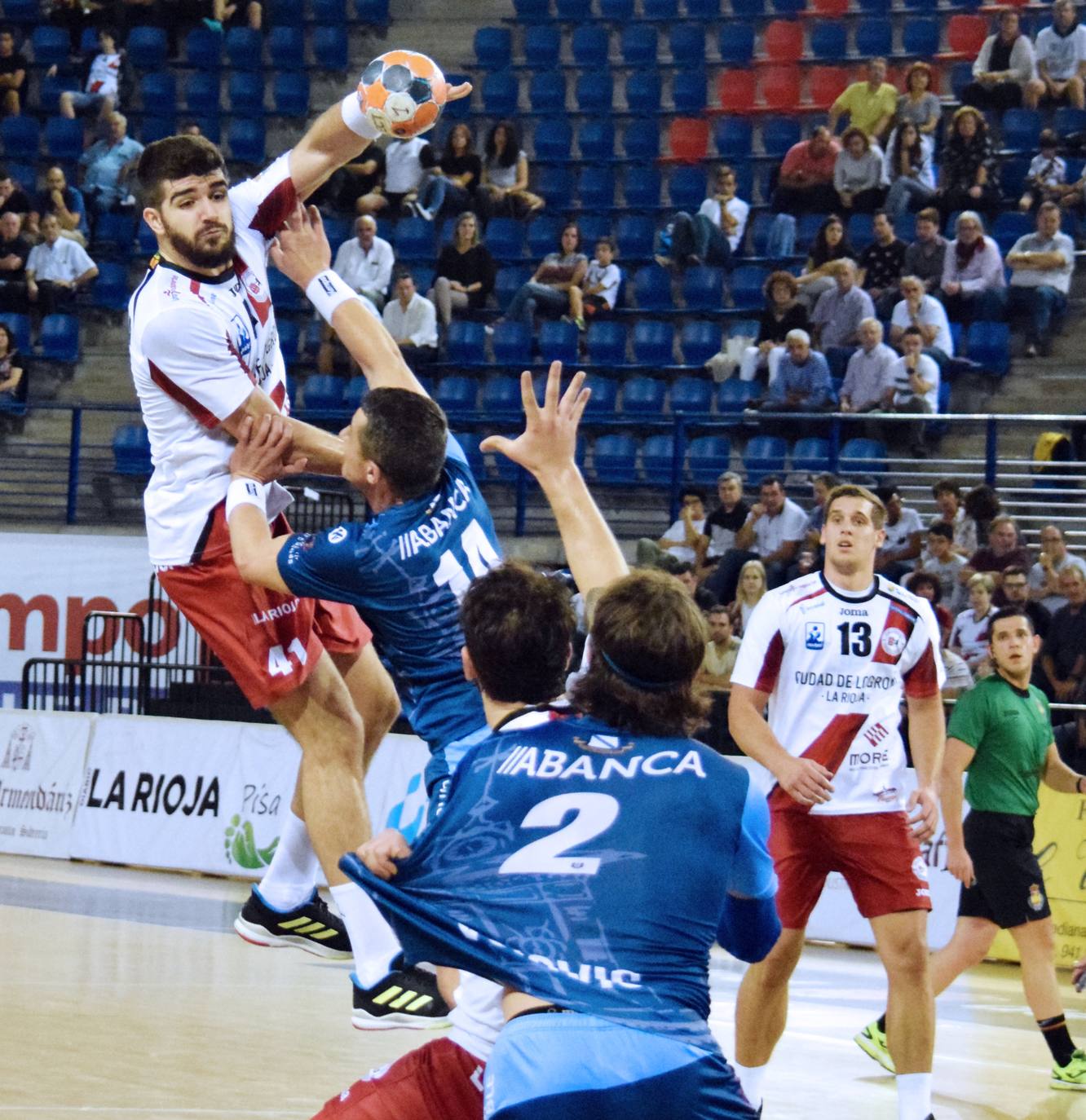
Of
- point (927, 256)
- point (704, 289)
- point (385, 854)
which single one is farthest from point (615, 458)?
point (385, 854)

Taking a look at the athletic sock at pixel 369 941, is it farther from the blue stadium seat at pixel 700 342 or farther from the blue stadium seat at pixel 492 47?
the blue stadium seat at pixel 492 47

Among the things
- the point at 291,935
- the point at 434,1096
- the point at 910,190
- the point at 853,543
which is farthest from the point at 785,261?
the point at 434,1096

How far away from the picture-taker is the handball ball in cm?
542

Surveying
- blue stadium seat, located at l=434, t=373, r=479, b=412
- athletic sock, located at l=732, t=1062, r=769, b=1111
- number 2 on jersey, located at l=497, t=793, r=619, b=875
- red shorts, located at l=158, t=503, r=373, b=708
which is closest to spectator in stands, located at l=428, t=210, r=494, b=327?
blue stadium seat, located at l=434, t=373, r=479, b=412

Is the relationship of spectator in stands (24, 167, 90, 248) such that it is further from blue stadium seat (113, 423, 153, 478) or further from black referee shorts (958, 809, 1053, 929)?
black referee shorts (958, 809, 1053, 929)

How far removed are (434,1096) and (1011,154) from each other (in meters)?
14.4

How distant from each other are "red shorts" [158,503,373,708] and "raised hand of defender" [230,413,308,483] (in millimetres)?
308

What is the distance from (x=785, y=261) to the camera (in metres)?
17.4

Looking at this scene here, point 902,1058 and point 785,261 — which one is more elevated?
point 785,261

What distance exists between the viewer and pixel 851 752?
22.9 feet

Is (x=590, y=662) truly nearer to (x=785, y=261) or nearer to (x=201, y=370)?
(x=201, y=370)

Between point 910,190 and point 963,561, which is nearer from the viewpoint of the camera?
point 963,561

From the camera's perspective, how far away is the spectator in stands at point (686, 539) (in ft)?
46.3

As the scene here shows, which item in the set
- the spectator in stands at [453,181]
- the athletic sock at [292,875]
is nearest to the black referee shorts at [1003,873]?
the athletic sock at [292,875]
